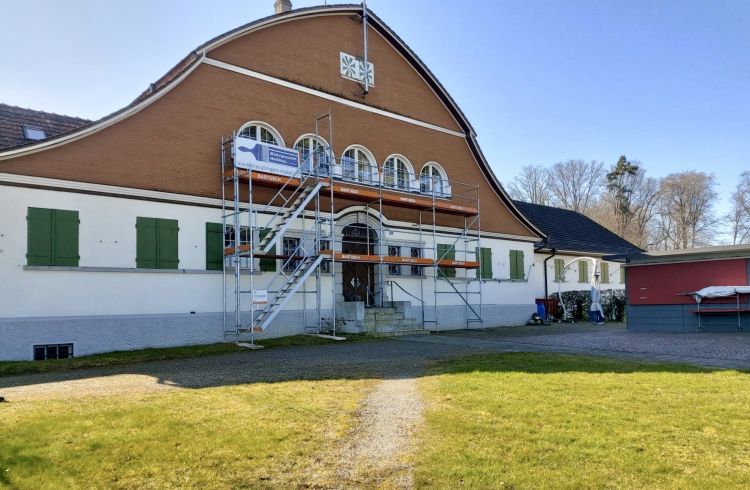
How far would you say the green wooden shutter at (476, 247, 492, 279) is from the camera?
908 inches

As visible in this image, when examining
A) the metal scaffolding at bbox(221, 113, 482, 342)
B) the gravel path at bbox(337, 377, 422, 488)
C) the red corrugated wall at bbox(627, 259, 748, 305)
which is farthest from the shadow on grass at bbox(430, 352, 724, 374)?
the red corrugated wall at bbox(627, 259, 748, 305)

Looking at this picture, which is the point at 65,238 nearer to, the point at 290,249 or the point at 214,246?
the point at 214,246

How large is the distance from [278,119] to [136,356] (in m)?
7.87

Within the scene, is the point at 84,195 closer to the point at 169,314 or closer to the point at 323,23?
the point at 169,314

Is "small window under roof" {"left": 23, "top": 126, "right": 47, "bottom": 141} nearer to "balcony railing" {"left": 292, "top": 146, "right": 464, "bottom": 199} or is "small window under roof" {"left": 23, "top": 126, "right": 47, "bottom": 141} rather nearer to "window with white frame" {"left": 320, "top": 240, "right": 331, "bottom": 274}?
"balcony railing" {"left": 292, "top": 146, "right": 464, "bottom": 199}

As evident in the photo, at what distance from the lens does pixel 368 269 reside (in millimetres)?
19750

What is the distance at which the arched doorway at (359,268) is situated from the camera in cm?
1898

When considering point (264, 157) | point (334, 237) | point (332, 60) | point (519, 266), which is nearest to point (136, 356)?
point (264, 157)

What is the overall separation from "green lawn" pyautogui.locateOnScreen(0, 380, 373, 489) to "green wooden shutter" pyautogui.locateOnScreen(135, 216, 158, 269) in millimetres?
7112

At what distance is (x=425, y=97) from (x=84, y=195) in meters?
12.7

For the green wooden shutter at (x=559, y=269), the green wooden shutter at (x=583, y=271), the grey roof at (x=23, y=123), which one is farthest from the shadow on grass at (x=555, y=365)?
the green wooden shutter at (x=583, y=271)

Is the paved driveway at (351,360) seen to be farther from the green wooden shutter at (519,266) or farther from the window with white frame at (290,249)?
the green wooden shutter at (519,266)

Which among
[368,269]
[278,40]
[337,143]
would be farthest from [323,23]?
[368,269]

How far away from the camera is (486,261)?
2331 centimetres
